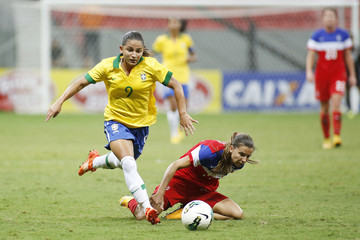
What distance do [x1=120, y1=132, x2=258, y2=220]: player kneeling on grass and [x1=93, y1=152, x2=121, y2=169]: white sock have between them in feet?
1.46

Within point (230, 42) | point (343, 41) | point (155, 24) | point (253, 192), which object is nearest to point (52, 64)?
point (155, 24)

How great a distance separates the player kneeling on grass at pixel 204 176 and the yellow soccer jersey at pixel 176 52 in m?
7.04

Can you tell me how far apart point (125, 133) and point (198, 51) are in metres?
15.2

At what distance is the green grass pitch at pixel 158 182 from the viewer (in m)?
5.34

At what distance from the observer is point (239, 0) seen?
19141 millimetres

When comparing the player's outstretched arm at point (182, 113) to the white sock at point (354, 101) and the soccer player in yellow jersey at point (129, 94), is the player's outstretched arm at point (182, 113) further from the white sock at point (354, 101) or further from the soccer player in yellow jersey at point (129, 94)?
the white sock at point (354, 101)

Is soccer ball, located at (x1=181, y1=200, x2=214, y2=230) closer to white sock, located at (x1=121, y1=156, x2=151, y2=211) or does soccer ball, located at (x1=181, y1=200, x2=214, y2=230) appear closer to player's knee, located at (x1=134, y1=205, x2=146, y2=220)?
white sock, located at (x1=121, y1=156, x2=151, y2=211)

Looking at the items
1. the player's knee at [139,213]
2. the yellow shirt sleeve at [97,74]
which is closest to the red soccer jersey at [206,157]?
the player's knee at [139,213]

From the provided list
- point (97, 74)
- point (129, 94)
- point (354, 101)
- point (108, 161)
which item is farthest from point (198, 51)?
point (97, 74)

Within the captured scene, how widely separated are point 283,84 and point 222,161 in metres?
13.9

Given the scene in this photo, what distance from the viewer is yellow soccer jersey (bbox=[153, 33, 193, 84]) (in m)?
13.2

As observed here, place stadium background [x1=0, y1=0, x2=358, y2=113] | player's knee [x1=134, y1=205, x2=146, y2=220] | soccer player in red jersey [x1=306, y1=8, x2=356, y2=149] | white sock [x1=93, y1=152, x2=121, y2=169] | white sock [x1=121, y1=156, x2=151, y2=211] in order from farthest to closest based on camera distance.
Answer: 1. stadium background [x1=0, y1=0, x2=358, y2=113]
2. soccer player in red jersey [x1=306, y1=8, x2=356, y2=149]
3. white sock [x1=93, y1=152, x2=121, y2=169]
4. player's knee [x1=134, y1=205, x2=146, y2=220]
5. white sock [x1=121, y1=156, x2=151, y2=211]

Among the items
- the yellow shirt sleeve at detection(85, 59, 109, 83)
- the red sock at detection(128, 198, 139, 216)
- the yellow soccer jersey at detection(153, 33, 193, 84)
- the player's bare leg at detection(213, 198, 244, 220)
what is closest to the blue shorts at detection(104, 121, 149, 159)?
the yellow shirt sleeve at detection(85, 59, 109, 83)

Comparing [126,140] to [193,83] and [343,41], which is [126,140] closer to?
[343,41]
